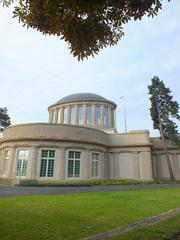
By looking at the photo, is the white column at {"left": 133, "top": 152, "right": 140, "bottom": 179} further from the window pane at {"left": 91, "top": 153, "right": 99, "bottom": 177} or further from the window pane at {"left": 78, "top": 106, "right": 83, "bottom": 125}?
the window pane at {"left": 78, "top": 106, "right": 83, "bottom": 125}

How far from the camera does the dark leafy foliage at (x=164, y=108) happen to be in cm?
2979

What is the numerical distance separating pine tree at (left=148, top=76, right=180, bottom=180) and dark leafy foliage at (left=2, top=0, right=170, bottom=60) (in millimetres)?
27300

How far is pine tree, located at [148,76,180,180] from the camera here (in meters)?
29.7

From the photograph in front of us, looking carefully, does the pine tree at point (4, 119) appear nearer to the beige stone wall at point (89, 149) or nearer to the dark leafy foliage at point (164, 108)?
the beige stone wall at point (89, 149)

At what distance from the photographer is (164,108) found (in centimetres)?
3134

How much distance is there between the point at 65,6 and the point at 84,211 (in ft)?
25.0

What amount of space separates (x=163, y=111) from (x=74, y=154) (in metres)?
16.2

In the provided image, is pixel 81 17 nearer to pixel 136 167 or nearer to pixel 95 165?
pixel 95 165

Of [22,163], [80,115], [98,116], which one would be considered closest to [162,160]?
[98,116]

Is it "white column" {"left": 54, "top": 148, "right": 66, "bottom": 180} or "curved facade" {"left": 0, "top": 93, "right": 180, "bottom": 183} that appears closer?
"white column" {"left": 54, "top": 148, "right": 66, "bottom": 180}

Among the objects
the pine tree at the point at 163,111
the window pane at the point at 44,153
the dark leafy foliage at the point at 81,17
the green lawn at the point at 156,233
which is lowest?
the green lawn at the point at 156,233

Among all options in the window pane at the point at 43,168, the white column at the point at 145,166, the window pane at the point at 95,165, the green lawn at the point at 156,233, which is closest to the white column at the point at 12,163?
the window pane at the point at 43,168

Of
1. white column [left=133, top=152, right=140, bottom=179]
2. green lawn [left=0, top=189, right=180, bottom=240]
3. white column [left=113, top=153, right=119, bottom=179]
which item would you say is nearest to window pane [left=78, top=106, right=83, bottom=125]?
white column [left=113, top=153, right=119, bottom=179]

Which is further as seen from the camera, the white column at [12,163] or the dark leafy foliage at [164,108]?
the dark leafy foliage at [164,108]
